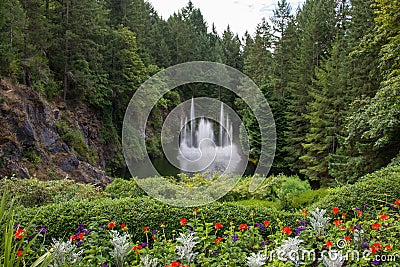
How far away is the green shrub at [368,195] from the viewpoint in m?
4.10

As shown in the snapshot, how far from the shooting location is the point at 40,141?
1198 cm

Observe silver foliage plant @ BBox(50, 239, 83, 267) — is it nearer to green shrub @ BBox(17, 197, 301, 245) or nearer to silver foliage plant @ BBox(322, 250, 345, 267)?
green shrub @ BBox(17, 197, 301, 245)

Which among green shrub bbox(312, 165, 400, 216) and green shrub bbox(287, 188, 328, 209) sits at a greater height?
green shrub bbox(312, 165, 400, 216)

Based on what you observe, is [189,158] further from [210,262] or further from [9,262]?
[9,262]

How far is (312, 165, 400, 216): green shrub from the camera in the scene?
410 cm

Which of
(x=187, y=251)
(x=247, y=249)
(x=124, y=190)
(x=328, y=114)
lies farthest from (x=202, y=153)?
(x=328, y=114)

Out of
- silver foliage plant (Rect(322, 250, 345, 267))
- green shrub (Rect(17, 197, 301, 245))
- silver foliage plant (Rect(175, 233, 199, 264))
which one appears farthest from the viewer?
green shrub (Rect(17, 197, 301, 245))

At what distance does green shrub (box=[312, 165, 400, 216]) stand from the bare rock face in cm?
887

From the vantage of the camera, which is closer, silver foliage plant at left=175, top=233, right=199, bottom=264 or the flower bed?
the flower bed

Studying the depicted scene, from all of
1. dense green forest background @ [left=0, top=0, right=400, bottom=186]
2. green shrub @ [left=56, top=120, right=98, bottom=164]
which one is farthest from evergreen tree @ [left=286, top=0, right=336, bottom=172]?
green shrub @ [left=56, top=120, right=98, bottom=164]

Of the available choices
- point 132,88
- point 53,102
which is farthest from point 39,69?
point 132,88

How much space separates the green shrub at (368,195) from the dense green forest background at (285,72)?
2927 millimetres

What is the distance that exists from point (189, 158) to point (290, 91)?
14.0 meters

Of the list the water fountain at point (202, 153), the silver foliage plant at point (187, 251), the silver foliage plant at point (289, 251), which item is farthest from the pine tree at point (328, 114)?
the silver foliage plant at point (187, 251)
